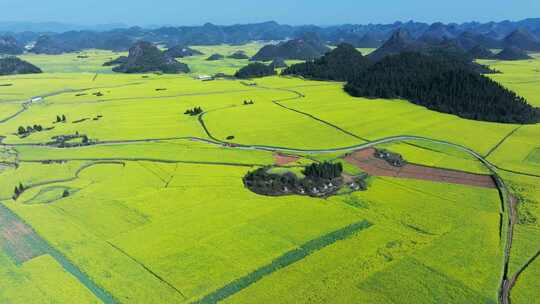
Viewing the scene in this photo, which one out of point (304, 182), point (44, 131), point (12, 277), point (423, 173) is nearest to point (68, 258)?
point (12, 277)

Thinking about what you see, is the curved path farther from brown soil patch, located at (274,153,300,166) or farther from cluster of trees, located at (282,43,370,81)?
cluster of trees, located at (282,43,370,81)

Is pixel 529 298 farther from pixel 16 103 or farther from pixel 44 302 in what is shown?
pixel 16 103

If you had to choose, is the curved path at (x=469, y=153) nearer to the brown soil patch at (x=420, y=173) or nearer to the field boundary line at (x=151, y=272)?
the brown soil patch at (x=420, y=173)

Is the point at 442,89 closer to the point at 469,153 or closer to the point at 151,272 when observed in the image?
the point at 469,153

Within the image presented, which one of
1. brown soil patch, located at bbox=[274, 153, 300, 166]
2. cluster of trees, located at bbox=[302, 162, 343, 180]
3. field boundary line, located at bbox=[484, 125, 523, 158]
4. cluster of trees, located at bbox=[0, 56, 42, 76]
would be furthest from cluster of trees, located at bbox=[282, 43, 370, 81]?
cluster of trees, located at bbox=[0, 56, 42, 76]

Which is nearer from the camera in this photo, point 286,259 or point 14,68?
point 286,259

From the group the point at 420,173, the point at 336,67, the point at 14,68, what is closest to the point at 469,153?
the point at 420,173
